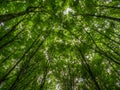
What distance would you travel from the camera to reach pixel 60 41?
13141 millimetres

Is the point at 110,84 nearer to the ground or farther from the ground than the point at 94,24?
nearer to the ground

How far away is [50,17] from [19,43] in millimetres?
2673

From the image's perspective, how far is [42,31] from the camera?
11.4 m

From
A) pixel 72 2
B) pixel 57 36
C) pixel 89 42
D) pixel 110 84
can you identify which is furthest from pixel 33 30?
pixel 110 84

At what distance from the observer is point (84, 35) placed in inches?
475

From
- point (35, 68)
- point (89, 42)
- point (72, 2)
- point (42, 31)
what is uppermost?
point (72, 2)

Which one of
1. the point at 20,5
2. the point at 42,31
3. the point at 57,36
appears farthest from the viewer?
the point at 57,36

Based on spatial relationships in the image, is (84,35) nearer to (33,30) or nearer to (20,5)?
(33,30)

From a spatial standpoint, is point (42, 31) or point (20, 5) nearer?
point (20, 5)

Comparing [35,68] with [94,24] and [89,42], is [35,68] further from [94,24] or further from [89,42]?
[94,24]

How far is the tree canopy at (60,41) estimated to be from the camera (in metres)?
9.61

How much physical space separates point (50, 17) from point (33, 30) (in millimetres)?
1504

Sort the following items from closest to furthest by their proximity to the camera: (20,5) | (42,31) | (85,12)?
(20,5) < (85,12) < (42,31)

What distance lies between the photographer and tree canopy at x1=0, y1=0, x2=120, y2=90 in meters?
9.61
